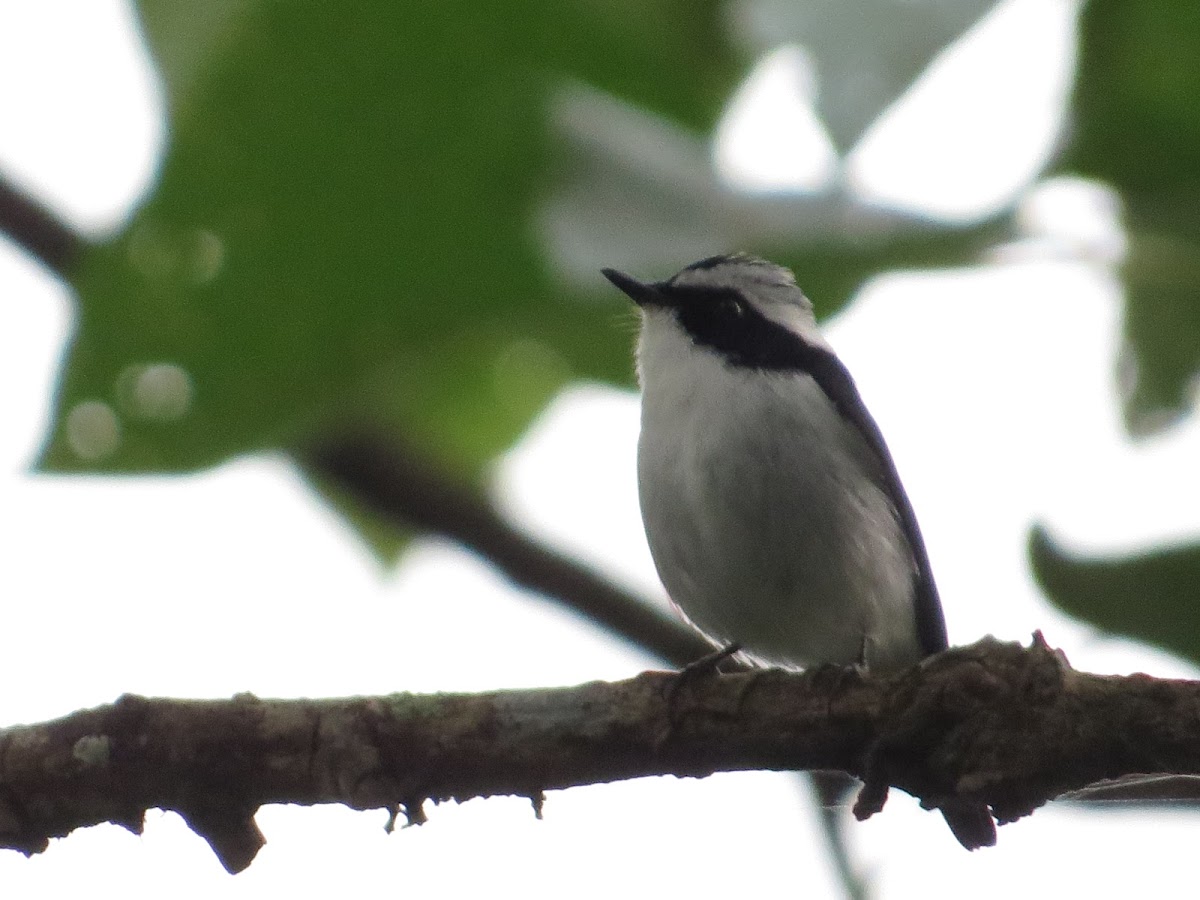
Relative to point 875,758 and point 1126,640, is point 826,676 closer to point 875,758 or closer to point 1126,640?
point 875,758

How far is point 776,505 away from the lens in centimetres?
463

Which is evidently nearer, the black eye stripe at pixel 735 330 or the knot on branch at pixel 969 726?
the knot on branch at pixel 969 726

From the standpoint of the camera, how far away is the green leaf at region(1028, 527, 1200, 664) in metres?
2.33

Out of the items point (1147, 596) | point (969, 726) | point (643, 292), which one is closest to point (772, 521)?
point (643, 292)

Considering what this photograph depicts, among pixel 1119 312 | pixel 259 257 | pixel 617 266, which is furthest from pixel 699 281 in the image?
pixel 259 257

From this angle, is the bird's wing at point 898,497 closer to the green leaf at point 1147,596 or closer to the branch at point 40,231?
the branch at point 40,231

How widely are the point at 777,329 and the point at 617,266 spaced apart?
2.75m

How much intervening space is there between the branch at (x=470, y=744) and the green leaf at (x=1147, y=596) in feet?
1.05

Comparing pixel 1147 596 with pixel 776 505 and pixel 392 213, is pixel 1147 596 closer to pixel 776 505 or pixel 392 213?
pixel 392 213

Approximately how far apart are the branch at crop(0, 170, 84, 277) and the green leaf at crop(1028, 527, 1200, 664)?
2.64 metres

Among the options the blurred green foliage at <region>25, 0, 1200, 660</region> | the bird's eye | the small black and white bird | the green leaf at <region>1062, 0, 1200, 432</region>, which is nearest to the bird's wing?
the small black and white bird

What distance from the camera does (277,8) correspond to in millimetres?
2482

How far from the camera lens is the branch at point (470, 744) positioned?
2760mm

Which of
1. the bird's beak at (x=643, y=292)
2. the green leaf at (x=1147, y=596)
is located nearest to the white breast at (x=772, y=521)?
the bird's beak at (x=643, y=292)
